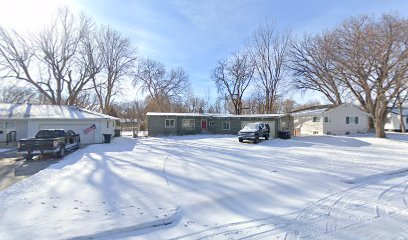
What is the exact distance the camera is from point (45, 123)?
21.1 metres

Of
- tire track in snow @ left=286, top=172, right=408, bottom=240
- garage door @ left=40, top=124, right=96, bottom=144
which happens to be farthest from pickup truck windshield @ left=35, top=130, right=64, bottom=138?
tire track in snow @ left=286, top=172, right=408, bottom=240

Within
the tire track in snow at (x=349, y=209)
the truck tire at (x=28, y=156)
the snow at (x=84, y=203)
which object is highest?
the truck tire at (x=28, y=156)

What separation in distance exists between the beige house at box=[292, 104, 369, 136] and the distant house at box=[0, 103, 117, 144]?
932 inches

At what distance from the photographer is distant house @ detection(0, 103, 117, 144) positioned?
68.8ft

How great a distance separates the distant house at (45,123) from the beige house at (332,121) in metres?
23.7

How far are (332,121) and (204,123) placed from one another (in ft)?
51.9

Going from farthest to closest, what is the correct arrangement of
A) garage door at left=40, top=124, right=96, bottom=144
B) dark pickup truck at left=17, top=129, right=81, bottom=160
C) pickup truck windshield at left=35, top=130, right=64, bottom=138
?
garage door at left=40, top=124, right=96, bottom=144 → pickup truck windshield at left=35, top=130, right=64, bottom=138 → dark pickup truck at left=17, top=129, right=81, bottom=160

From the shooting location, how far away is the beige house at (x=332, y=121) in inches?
1219

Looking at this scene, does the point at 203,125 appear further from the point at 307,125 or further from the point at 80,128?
the point at 80,128

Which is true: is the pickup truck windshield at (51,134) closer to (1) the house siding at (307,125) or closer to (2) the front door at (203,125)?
(2) the front door at (203,125)

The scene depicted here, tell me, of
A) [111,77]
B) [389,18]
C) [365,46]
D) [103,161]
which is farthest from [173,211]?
[111,77]

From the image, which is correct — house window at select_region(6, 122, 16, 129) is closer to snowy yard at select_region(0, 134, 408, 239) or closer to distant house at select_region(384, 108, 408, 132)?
snowy yard at select_region(0, 134, 408, 239)

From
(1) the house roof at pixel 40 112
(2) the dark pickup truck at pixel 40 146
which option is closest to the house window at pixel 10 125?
(1) the house roof at pixel 40 112

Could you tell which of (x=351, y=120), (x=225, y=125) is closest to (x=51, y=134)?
(x=225, y=125)
